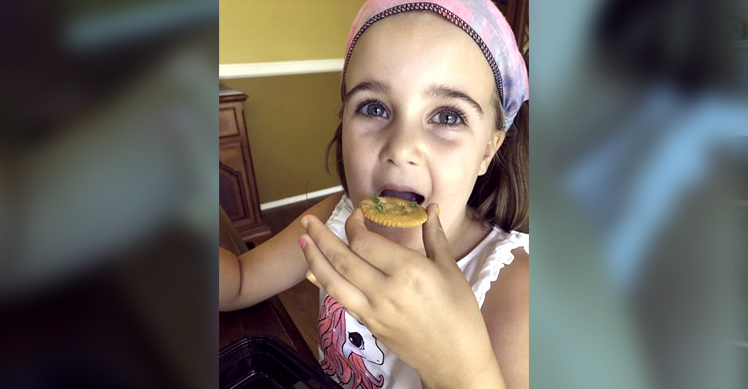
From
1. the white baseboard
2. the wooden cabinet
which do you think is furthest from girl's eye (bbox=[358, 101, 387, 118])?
A: the white baseboard

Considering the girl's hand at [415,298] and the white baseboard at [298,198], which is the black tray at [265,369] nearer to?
the girl's hand at [415,298]

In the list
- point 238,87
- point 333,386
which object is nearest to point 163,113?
point 333,386

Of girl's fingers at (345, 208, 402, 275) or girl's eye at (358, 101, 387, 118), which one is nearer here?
girl's fingers at (345, 208, 402, 275)

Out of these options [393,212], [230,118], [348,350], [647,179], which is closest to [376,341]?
[348,350]

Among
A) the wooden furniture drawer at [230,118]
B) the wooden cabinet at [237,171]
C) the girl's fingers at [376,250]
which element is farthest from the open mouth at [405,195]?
the wooden furniture drawer at [230,118]

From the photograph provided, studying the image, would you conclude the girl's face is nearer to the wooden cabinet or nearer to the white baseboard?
the wooden cabinet

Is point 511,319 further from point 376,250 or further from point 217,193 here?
point 217,193
